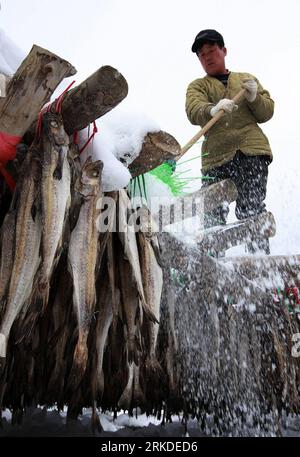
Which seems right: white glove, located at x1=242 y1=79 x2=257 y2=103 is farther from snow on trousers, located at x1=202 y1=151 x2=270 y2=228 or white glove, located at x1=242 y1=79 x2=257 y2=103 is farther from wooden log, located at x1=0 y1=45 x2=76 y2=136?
wooden log, located at x1=0 y1=45 x2=76 y2=136

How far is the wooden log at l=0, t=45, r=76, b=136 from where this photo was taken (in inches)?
73.8

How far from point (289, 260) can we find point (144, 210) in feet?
6.88

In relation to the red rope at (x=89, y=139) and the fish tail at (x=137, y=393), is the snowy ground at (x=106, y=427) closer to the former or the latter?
the fish tail at (x=137, y=393)

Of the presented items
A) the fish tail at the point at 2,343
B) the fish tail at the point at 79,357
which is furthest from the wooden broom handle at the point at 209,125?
the fish tail at the point at 2,343

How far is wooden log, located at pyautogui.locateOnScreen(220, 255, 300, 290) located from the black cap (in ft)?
9.80

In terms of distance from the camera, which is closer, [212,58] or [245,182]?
[245,182]

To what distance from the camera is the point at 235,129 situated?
17.6 ft

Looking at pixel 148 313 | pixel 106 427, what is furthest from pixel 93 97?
pixel 106 427

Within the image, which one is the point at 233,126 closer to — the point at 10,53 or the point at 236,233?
the point at 236,233

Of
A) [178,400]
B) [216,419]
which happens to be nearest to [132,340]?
[178,400]

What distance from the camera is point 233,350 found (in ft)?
13.1

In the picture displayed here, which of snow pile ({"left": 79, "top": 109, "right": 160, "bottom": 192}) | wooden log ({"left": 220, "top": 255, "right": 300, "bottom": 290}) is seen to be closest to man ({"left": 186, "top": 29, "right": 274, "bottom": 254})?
wooden log ({"left": 220, "top": 255, "right": 300, "bottom": 290})

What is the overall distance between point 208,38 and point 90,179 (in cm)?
Answer: 413

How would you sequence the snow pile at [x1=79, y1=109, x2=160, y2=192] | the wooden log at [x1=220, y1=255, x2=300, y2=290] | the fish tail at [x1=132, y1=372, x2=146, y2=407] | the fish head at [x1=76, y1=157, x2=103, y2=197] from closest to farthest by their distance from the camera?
1. the fish head at [x1=76, y1=157, x2=103, y2=197]
2. the snow pile at [x1=79, y1=109, x2=160, y2=192]
3. the fish tail at [x1=132, y1=372, x2=146, y2=407]
4. the wooden log at [x1=220, y1=255, x2=300, y2=290]
